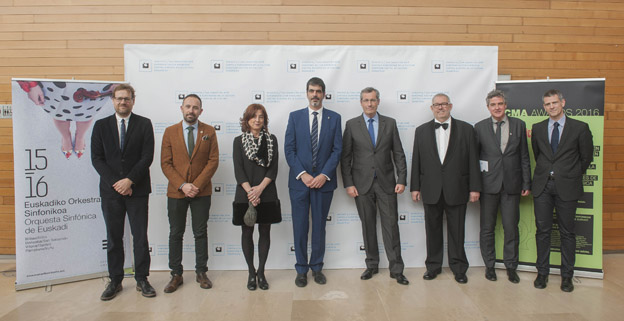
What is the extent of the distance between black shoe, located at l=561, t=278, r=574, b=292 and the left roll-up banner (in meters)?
4.22

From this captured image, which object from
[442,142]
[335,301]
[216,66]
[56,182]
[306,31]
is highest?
[306,31]

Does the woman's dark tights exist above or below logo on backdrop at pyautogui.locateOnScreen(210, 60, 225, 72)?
below

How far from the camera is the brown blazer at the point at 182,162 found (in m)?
3.18

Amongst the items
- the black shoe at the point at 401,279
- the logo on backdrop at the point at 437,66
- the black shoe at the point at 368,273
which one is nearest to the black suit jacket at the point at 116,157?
the black shoe at the point at 368,273

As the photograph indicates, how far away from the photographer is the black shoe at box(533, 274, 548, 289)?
3.28 metres

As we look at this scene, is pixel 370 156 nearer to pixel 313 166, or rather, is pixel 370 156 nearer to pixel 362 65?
pixel 313 166

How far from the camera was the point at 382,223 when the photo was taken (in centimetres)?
356

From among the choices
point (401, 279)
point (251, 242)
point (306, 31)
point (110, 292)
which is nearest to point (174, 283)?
point (110, 292)

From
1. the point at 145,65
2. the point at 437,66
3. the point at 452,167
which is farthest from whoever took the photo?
the point at 437,66

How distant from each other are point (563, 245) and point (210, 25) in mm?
4396

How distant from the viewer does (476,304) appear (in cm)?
293

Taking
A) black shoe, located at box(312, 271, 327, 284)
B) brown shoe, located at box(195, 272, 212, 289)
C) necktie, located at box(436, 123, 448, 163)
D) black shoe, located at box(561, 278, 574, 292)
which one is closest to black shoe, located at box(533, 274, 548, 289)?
black shoe, located at box(561, 278, 574, 292)

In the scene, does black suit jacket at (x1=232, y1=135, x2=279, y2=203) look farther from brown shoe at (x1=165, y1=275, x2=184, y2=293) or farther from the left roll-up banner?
the left roll-up banner

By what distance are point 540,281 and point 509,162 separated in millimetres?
1148
